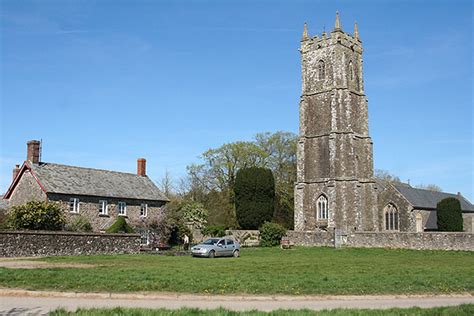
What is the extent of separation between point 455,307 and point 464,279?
21.9 feet

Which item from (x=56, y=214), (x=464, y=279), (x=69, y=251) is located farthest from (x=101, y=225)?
(x=464, y=279)

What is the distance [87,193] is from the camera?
43375mm

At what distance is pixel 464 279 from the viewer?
18453mm

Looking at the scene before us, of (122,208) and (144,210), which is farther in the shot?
(144,210)

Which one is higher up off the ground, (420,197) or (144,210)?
(420,197)

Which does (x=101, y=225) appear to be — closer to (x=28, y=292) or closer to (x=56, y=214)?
(x=56, y=214)

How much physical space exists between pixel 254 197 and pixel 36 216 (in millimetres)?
24919

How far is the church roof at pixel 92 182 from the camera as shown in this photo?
4228 cm

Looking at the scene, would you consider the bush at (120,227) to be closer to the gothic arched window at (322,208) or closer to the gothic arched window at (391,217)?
the gothic arched window at (322,208)

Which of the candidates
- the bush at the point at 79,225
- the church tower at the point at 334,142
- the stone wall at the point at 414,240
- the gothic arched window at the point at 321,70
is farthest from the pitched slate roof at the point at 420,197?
the bush at the point at 79,225

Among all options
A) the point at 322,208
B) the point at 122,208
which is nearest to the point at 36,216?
the point at 122,208

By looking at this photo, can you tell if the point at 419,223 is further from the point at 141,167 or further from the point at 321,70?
the point at 141,167

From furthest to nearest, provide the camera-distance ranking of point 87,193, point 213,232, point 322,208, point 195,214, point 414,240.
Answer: point 322,208 → point 195,214 → point 213,232 → point 87,193 → point 414,240

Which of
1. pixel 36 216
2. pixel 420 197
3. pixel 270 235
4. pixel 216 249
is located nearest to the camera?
pixel 216 249
